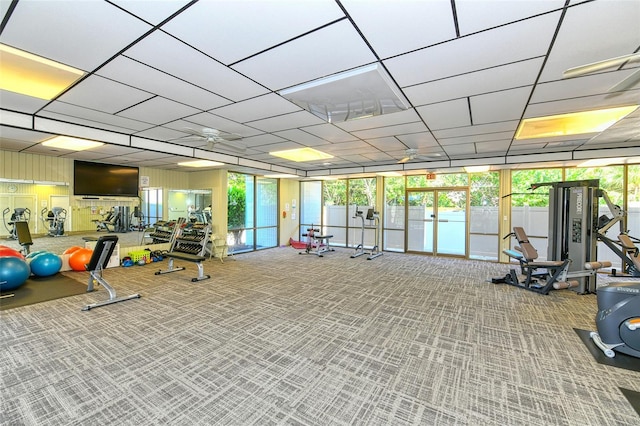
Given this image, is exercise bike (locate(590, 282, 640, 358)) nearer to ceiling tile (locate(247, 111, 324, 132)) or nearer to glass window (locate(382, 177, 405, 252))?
ceiling tile (locate(247, 111, 324, 132))

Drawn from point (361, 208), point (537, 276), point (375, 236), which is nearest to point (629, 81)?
point (537, 276)

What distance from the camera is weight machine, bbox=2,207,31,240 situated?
18.3 feet

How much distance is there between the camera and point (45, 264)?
5.23 meters

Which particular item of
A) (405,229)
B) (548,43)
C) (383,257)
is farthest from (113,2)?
(405,229)

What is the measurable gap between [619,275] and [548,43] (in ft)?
21.9

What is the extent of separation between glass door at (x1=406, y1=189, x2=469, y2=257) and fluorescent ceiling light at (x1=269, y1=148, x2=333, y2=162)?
11.4 ft

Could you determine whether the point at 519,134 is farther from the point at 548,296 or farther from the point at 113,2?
the point at 113,2

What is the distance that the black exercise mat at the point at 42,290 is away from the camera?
4.03m

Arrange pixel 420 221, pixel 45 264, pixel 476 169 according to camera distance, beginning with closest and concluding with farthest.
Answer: pixel 45 264 < pixel 476 169 < pixel 420 221

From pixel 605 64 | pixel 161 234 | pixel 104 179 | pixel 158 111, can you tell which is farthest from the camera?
pixel 161 234

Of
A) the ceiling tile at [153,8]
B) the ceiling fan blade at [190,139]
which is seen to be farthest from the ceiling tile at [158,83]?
the ceiling fan blade at [190,139]

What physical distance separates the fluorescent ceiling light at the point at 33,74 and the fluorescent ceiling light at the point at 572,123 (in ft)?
18.0

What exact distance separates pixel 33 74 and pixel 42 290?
366 centimetres

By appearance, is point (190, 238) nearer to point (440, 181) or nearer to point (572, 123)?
point (440, 181)
